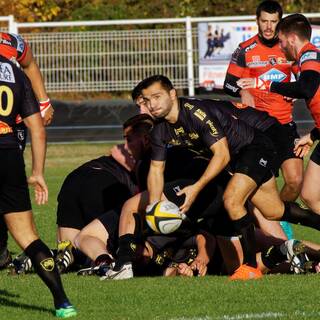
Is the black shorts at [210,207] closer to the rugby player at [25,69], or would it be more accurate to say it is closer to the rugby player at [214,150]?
the rugby player at [214,150]

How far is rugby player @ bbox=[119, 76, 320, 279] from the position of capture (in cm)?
973

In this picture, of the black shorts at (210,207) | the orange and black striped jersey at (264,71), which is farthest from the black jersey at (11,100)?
the orange and black striped jersey at (264,71)

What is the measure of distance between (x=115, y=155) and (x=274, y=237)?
173 centimetres

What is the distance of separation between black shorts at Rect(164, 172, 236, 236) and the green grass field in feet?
2.21

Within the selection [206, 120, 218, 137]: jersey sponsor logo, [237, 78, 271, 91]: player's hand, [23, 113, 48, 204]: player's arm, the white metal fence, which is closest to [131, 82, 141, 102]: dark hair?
[206, 120, 218, 137]: jersey sponsor logo

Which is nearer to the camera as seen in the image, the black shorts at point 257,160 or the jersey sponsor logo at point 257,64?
the black shorts at point 257,160

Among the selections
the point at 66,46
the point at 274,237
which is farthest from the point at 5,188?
the point at 66,46

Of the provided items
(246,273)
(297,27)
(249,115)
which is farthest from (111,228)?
(297,27)

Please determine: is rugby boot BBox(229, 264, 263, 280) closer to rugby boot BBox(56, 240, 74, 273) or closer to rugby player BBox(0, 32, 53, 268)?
rugby boot BBox(56, 240, 74, 273)

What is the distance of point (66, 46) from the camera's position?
27562mm

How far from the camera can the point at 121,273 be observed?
990 centimetres

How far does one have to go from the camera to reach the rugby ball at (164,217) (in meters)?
9.73

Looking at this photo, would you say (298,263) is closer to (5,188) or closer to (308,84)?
(308,84)

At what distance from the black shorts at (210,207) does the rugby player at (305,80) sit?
0.79 metres
